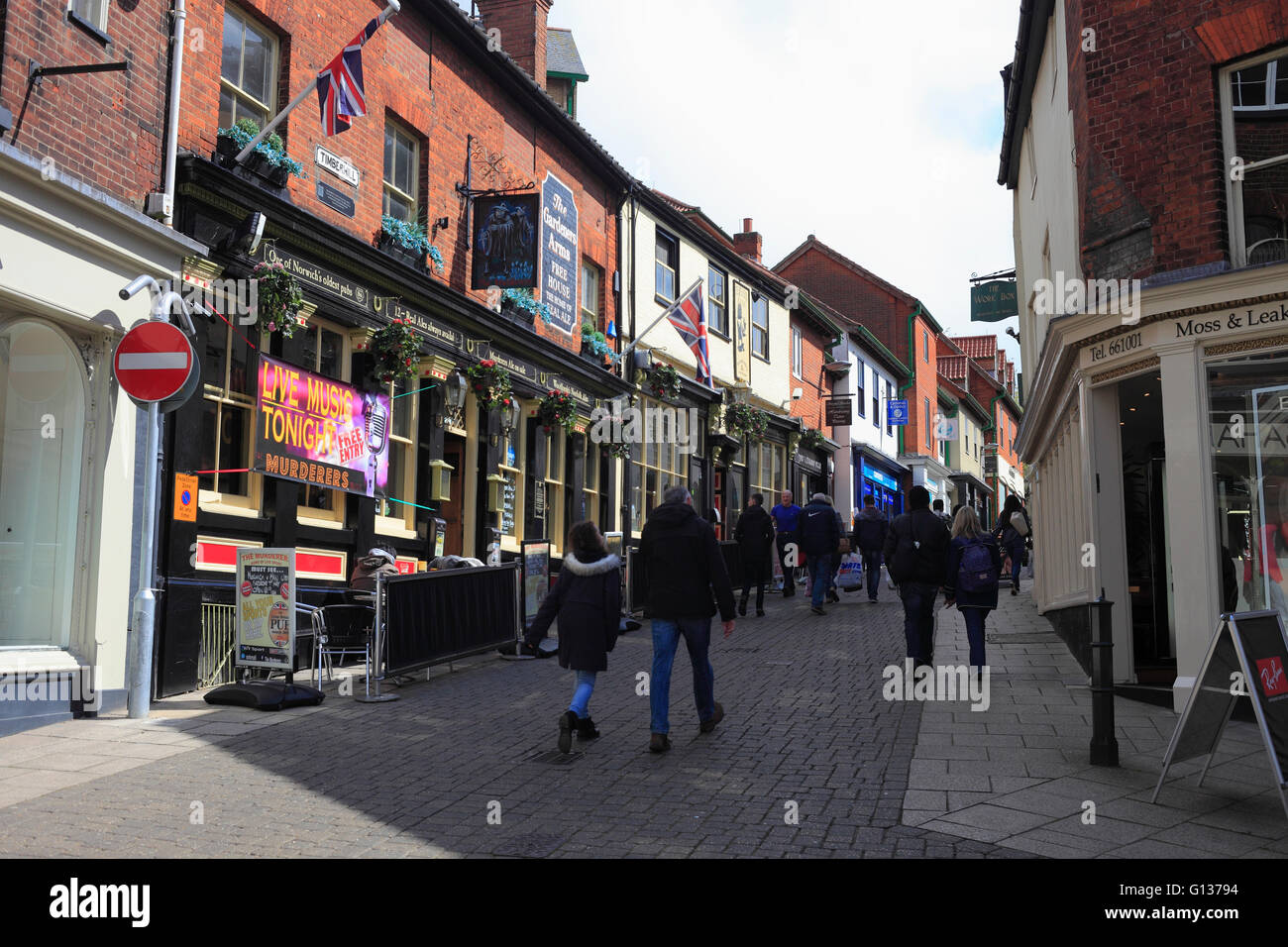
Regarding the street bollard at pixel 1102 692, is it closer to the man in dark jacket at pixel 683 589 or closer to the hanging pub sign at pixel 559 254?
the man in dark jacket at pixel 683 589

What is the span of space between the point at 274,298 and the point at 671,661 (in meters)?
5.84

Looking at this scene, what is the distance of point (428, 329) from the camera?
1417 centimetres

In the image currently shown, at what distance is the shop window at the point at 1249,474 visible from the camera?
339 inches

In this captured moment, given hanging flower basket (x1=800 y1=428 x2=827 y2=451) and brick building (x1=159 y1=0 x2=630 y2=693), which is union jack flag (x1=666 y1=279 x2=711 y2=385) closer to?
brick building (x1=159 y1=0 x2=630 y2=693)

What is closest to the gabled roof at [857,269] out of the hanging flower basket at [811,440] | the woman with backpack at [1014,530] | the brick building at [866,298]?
the brick building at [866,298]

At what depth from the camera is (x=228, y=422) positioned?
10.7 meters

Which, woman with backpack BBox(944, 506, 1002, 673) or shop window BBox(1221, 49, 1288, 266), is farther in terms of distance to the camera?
woman with backpack BBox(944, 506, 1002, 673)

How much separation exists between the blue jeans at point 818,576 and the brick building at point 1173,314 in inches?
214

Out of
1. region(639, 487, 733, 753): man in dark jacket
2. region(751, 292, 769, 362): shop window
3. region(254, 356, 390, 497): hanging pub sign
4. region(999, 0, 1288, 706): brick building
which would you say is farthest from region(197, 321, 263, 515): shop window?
region(751, 292, 769, 362): shop window

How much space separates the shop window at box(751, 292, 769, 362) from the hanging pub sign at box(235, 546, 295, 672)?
19.9m

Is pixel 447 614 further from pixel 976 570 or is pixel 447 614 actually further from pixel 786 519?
pixel 786 519

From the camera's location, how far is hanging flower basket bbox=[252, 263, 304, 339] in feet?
35.1

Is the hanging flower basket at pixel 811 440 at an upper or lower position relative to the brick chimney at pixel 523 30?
lower

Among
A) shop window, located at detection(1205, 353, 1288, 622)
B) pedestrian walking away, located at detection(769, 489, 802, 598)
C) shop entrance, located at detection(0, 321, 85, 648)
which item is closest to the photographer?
shop window, located at detection(1205, 353, 1288, 622)
